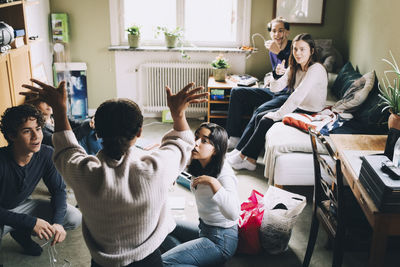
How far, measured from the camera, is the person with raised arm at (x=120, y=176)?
125 centimetres

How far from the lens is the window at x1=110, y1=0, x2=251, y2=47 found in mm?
4898

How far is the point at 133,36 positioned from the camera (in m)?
4.80

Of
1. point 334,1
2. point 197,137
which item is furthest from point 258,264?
point 334,1

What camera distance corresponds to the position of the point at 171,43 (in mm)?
4906

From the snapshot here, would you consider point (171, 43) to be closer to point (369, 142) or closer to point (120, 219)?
point (369, 142)

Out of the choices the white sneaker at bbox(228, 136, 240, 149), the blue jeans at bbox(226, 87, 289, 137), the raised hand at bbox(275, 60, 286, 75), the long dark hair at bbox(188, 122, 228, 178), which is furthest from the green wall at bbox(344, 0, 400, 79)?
the long dark hair at bbox(188, 122, 228, 178)

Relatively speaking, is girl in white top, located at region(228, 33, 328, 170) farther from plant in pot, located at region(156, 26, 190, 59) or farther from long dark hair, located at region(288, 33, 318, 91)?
plant in pot, located at region(156, 26, 190, 59)

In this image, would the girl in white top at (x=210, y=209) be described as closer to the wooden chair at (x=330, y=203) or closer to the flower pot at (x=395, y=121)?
the wooden chair at (x=330, y=203)

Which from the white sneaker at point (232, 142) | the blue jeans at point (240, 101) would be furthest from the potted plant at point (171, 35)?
the white sneaker at point (232, 142)

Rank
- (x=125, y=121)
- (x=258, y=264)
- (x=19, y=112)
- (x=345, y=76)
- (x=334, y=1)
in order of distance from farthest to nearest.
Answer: (x=334, y=1) → (x=345, y=76) → (x=258, y=264) → (x=19, y=112) → (x=125, y=121)

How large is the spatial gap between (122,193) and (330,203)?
1404 millimetres

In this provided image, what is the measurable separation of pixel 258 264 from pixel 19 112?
157 centimetres

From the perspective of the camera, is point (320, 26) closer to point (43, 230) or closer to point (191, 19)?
point (191, 19)

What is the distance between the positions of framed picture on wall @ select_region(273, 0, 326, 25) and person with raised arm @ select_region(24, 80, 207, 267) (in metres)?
3.74
